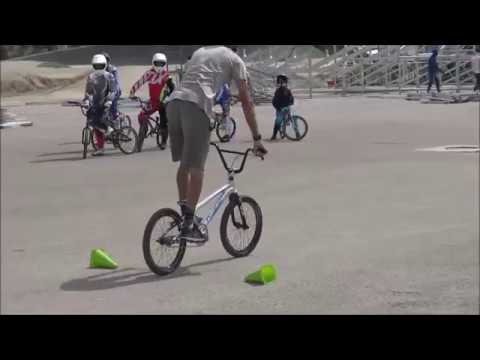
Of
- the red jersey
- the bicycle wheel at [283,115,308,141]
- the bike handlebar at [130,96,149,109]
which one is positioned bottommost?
the bicycle wheel at [283,115,308,141]

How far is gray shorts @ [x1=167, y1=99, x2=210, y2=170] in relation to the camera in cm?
667

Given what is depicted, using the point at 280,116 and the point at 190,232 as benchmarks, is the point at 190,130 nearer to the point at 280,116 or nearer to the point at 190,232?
the point at 190,232

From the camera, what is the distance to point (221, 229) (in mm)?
7387

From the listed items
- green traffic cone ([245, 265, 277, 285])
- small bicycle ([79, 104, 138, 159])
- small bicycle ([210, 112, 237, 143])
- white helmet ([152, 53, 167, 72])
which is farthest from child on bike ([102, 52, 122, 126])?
green traffic cone ([245, 265, 277, 285])

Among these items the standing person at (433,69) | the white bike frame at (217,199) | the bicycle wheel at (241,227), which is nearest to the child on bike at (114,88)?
the bicycle wheel at (241,227)

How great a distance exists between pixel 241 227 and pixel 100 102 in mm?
8337

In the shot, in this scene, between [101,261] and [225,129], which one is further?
[225,129]

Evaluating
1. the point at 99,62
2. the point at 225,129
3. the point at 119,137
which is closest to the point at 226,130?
the point at 225,129

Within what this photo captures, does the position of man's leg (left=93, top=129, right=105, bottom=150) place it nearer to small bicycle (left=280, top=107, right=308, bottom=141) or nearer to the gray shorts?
small bicycle (left=280, top=107, right=308, bottom=141)

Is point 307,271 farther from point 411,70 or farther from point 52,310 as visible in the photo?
point 411,70

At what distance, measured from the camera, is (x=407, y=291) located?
6367 millimetres

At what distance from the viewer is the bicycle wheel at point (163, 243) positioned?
668cm

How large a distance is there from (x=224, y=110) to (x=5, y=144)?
4473 mm

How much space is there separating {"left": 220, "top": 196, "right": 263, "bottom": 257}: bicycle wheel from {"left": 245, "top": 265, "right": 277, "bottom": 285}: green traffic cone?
737 mm
